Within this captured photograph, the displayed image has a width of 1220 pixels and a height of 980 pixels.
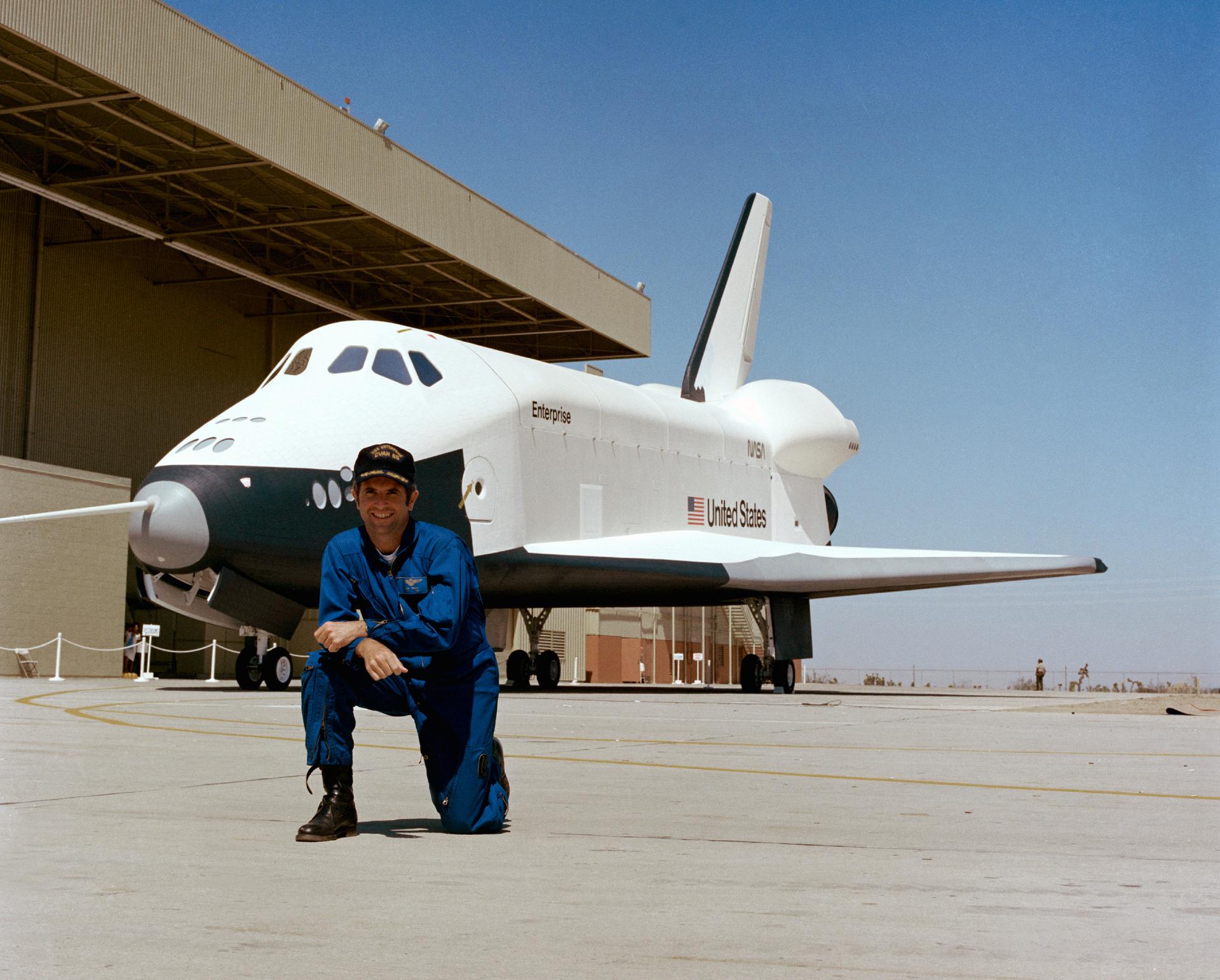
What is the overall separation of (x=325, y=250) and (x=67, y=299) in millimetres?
5965

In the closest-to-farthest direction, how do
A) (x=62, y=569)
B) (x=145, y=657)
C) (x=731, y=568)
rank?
(x=731, y=568)
(x=62, y=569)
(x=145, y=657)

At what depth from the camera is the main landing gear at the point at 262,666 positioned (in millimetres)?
16781

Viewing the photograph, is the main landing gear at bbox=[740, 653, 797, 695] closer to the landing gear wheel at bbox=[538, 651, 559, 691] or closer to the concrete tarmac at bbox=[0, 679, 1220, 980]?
the landing gear wheel at bbox=[538, 651, 559, 691]

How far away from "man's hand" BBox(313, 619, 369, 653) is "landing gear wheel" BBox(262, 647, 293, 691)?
12.7 metres

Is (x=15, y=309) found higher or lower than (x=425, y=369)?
higher

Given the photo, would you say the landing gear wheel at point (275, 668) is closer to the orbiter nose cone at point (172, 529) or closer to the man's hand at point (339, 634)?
the orbiter nose cone at point (172, 529)

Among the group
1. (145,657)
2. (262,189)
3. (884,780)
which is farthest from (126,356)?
(884,780)

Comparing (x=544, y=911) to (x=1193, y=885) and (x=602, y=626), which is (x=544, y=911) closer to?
(x=1193, y=885)

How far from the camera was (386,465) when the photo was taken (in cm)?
465

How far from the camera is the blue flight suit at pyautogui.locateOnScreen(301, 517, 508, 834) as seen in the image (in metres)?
4.51

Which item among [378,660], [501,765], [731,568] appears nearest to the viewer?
[378,660]

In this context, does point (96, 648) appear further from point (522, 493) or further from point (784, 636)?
point (784, 636)

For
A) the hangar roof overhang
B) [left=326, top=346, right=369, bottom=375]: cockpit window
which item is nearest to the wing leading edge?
[left=326, top=346, right=369, bottom=375]: cockpit window

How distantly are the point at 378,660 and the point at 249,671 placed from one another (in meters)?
13.5
